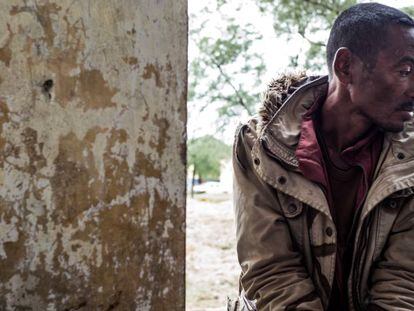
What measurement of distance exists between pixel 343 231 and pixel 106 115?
3.53 ft

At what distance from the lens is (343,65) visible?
6.02 feet

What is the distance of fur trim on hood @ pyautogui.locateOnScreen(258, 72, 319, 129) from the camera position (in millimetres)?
1896

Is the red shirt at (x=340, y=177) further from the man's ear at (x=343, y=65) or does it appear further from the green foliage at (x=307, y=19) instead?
the green foliage at (x=307, y=19)

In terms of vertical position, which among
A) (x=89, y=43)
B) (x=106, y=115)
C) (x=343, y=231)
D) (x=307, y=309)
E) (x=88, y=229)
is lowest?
(x=307, y=309)

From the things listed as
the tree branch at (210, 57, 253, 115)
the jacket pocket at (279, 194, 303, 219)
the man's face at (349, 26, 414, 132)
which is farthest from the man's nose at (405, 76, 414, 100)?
the tree branch at (210, 57, 253, 115)

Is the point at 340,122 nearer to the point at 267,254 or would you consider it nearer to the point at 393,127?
the point at 393,127

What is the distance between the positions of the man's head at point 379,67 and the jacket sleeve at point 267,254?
0.46m

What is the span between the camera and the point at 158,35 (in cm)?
119

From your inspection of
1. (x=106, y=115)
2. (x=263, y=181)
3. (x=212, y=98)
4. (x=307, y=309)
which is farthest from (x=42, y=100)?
(x=212, y=98)

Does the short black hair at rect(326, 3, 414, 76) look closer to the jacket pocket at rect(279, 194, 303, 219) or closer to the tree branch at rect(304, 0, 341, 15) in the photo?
the jacket pocket at rect(279, 194, 303, 219)

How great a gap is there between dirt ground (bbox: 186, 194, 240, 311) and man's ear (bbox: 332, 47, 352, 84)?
282cm

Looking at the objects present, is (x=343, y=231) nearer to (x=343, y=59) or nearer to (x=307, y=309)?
(x=307, y=309)

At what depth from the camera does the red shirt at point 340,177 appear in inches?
→ 68.1

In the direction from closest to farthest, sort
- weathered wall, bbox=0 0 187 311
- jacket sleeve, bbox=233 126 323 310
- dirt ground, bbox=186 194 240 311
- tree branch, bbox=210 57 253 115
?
weathered wall, bbox=0 0 187 311
jacket sleeve, bbox=233 126 323 310
tree branch, bbox=210 57 253 115
dirt ground, bbox=186 194 240 311
